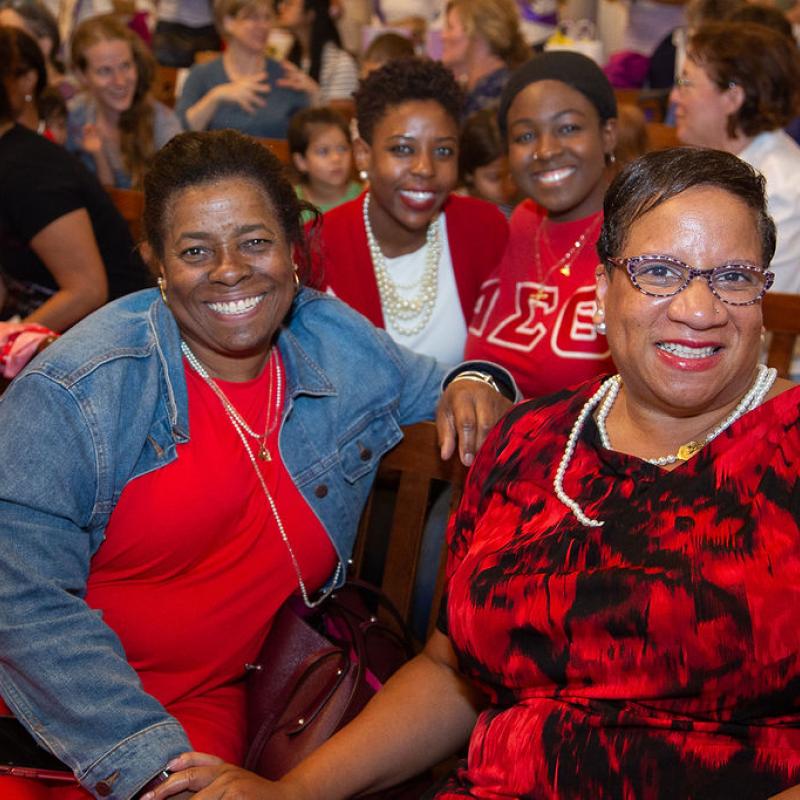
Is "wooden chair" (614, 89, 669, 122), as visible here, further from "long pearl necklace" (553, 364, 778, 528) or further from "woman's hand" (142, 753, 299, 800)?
"woman's hand" (142, 753, 299, 800)

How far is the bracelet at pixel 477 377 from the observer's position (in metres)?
2.15

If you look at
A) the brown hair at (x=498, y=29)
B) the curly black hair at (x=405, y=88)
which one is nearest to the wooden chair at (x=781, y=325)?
the curly black hair at (x=405, y=88)

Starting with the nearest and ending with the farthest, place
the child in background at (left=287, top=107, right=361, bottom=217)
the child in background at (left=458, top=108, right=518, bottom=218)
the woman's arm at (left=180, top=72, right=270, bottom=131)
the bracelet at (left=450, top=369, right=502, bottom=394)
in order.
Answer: the bracelet at (left=450, top=369, right=502, bottom=394) < the child in background at (left=458, top=108, right=518, bottom=218) < the child in background at (left=287, top=107, right=361, bottom=217) < the woman's arm at (left=180, top=72, right=270, bottom=131)

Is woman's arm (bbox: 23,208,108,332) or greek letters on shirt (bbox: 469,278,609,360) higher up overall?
woman's arm (bbox: 23,208,108,332)

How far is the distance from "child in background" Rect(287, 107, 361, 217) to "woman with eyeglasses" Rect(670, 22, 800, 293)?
180 cm

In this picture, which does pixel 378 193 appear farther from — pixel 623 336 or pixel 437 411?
pixel 623 336

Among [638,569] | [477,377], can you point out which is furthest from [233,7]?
[638,569]

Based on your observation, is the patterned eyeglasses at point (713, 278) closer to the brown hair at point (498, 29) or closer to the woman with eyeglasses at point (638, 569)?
the woman with eyeglasses at point (638, 569)

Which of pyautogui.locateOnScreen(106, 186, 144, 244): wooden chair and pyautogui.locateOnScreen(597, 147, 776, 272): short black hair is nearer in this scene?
pyautogui.locateOnScreen(597, 147, 776, 272): short black hair

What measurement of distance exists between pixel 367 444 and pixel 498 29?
346 cm

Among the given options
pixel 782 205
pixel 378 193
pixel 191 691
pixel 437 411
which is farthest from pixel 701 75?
pixel 191 691

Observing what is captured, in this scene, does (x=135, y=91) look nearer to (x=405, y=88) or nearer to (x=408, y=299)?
(x=405, y=88)

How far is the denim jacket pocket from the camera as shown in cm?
214

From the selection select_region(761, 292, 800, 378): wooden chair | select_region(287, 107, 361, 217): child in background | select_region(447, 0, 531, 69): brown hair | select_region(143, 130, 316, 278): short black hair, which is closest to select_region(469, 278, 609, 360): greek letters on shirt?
select_region(761, 292, 800, 378): wooden chair
